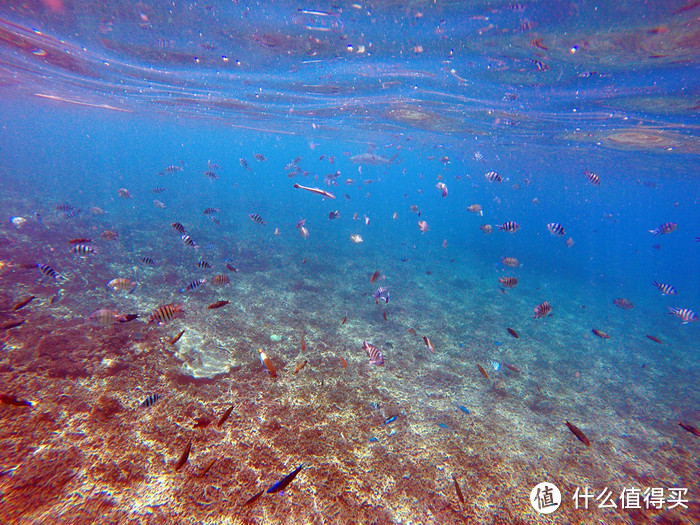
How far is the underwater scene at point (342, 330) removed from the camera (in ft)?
14.7

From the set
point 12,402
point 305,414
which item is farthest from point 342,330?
point 12,402

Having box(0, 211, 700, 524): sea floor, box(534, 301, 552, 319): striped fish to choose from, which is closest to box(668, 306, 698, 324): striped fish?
box(0, 211, 700, 524): sea floor

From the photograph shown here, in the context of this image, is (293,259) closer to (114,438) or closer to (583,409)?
(114,438)

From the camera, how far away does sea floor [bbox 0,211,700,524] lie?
4141 mm

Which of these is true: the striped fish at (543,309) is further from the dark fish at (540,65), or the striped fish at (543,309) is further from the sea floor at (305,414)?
the dark fish at (540,65)

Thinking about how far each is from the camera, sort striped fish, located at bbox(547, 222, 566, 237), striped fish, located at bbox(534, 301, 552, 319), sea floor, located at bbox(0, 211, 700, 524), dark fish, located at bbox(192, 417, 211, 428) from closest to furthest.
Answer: sea floor, located at bbox(0, 211, 700, 524), dark fish, located at bbox(192, 417, 211, 428), striped fish, located at bbox(534, 301, 552, 319), striped fish, located at bbox(547, 222, 566, 237)

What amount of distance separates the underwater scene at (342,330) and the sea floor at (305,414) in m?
0.05

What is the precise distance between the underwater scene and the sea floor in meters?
0.05

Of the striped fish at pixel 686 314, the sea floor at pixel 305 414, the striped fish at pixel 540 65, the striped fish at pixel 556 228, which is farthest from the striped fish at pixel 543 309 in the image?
the striped fish at pixel 540 65

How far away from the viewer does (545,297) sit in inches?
723

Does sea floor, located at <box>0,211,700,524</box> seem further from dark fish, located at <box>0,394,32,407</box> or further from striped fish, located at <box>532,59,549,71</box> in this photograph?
striped fish, located at <box>532,59,549,71</box>

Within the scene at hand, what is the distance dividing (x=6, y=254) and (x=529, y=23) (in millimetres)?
22324

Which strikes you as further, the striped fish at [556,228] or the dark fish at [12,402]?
the striped fish at [556,228]

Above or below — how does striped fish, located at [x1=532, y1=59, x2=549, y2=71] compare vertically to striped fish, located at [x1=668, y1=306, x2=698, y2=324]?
above
